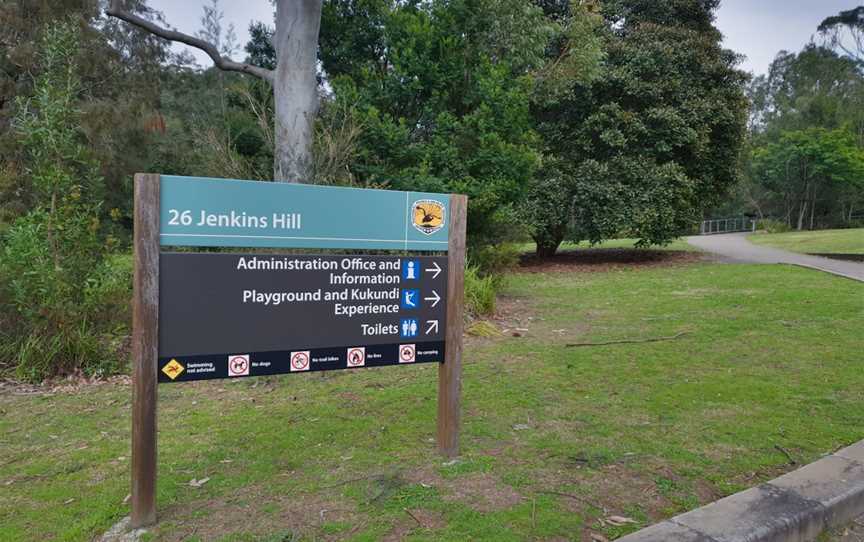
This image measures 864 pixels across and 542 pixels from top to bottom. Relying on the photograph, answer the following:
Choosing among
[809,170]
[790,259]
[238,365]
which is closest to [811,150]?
[809,170]

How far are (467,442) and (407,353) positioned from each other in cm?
92

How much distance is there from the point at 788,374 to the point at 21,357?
7.54m

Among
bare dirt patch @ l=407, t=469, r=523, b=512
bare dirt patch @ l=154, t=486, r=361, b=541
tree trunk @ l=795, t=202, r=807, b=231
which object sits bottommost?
bare dirt patch @ l=154, t=486, r=361, b=541

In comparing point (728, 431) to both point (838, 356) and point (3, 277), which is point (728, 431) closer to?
point (838, 356)

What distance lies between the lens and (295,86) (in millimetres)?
8211

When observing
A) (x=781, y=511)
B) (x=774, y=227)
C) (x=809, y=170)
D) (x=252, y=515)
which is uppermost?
(x=809, y=170)

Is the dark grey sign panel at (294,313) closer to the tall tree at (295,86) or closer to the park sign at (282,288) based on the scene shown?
the park sign at (282,288)

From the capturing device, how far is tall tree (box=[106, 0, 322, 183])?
8.05 metres

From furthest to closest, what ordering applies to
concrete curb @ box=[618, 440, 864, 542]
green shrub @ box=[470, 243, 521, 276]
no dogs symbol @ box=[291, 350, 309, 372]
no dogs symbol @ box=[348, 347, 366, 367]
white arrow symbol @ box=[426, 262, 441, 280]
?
green shrub @ box=[470, 243, 521, 276] → white arrow symbol @ box=[426, 262, 441, 280] → no dogs symbol @ box=[348, 347, 366, 367] → no dogs symbol @ box=[291, 350, 309, 372] → concrete curb @ box=[618, 440, 864, 542]

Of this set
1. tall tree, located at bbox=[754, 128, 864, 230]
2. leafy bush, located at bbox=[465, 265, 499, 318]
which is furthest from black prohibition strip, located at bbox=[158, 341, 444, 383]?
tall tree, located at bbox=[754, 128, 864, 230]

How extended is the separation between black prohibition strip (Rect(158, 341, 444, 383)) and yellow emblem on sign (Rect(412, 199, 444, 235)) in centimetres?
74

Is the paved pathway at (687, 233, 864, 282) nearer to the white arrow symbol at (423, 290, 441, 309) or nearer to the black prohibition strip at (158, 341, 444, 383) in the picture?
the white arrow symbol at (423, 290, 441, 309)

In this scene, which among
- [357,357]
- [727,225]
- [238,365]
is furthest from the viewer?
[727,225]

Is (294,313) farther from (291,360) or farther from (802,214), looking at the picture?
(802,214)
